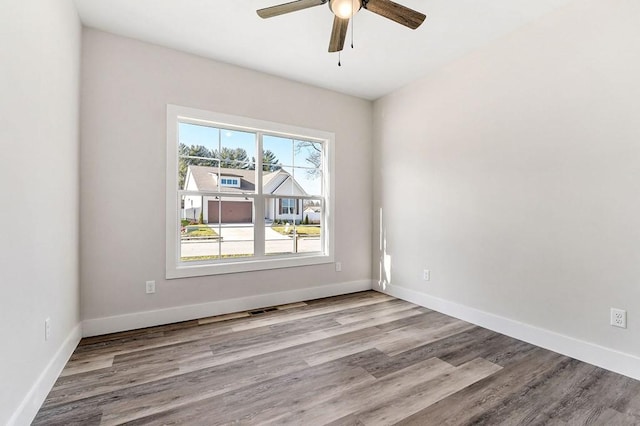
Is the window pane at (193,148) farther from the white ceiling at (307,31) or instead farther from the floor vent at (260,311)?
the floor vent at (260,311)

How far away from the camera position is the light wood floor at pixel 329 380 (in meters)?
1.64

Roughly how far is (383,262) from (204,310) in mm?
2362

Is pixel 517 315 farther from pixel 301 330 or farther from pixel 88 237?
pixel 88 237

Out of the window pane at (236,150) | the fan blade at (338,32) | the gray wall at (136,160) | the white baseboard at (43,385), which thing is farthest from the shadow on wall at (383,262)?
the white baseboard at (43,385)

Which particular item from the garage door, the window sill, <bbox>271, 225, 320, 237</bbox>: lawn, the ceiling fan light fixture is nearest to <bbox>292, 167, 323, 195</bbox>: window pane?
<bbox>271, 225, 320, 237</bbox>: lawn

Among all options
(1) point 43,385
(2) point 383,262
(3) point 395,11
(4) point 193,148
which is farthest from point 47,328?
(2) point 383,262

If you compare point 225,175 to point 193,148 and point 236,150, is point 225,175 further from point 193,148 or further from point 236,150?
point 193,148

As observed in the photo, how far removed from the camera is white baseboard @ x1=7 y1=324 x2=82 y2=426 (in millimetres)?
1445

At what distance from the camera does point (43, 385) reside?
1.73 metres

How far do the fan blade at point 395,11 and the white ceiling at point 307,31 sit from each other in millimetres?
438

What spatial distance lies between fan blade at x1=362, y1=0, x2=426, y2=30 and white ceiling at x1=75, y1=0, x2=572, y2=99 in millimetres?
438

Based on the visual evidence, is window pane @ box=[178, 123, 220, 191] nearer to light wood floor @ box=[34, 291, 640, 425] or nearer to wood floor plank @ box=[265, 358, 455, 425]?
light wood floor @ box=[34, 291, 640, 425]

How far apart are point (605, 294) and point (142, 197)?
3938mm

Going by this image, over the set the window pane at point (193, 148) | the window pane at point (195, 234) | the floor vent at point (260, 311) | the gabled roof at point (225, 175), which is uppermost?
the window pane at point (193, 148)
